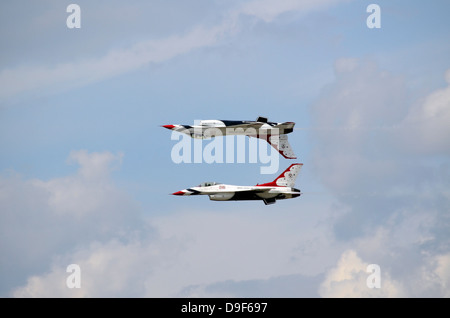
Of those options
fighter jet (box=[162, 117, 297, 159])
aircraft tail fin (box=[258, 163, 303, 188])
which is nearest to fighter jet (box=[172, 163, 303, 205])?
aircraft tail fin (box=[258, 163, 303, 188])

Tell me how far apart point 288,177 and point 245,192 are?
10.2 metres

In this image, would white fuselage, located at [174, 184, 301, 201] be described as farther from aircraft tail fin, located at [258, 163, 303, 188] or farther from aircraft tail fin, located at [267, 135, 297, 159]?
aircraft tail fin, located at [267, 135, 297, 159]

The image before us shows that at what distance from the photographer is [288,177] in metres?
147

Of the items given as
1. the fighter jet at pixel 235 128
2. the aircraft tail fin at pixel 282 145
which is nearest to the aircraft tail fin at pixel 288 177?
the aircraft tail fin at pixel 282 145

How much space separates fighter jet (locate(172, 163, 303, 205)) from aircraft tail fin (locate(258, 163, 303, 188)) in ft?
0.71

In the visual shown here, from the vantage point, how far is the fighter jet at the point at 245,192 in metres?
141

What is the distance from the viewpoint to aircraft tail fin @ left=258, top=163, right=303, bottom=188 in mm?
145000

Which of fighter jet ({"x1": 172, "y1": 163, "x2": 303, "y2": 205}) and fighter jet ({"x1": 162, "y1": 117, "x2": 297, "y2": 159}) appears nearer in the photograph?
fighter jet ({"x1": 172, "y1": 163, "x2": 303, "y2": 205})

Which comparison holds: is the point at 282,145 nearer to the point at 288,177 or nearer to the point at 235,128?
the point at 288,177
